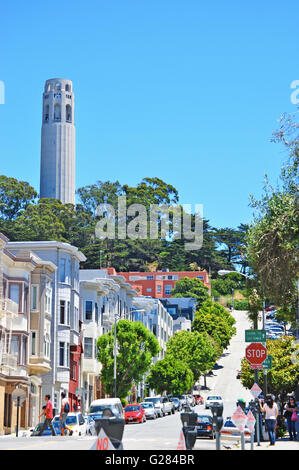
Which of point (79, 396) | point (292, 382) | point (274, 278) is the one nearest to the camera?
point (274, 278)

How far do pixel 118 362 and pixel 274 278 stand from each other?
41.5m

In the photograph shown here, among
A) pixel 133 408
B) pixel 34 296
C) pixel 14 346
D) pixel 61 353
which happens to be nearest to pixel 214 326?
pixel 61 353

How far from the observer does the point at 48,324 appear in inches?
2296

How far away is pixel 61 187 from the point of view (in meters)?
185

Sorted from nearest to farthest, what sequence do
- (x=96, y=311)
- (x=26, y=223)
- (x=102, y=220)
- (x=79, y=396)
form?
(x=79, y=396), (x=96, y=311), (x=26, y=223), (x=102, y=220)

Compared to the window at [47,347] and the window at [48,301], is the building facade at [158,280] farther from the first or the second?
the window at [47,347]

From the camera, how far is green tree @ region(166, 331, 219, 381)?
3831 inches

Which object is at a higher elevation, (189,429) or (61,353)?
(61,353)

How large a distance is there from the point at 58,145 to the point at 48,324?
133 m

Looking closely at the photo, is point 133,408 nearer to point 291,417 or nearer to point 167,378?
point 291,417

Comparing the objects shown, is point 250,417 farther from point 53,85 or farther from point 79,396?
point 53,85

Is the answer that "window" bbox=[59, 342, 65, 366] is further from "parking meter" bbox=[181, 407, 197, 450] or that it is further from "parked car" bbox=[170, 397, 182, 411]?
"parking meter" bbox=[181, 407, 197, 450]

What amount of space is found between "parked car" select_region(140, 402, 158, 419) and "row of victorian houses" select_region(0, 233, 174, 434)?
5324 mm
